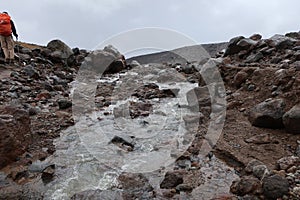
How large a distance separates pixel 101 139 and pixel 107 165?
107 cm

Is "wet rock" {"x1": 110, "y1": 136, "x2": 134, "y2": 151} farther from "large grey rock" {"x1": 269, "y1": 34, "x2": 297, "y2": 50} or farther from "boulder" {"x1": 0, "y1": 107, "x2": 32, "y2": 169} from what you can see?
"large grey rock" {"x1": 269, "y1": 34, "x2": 297, "y2": 50}

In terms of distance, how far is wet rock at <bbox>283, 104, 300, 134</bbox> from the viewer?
4.22m

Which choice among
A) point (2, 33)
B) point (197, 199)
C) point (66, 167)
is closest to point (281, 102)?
point (197, 199)

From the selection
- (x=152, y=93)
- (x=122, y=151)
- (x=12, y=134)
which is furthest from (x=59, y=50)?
(x=122, y=151)

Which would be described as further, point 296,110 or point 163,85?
point 163,85

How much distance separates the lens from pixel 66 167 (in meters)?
4.17

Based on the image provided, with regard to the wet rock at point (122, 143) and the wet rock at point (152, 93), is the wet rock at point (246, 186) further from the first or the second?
the wet rock at point (152, 93)

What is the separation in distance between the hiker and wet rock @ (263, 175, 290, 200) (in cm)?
906

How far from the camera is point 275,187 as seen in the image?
122 inches

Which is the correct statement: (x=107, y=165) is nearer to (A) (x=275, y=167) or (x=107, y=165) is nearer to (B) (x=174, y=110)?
(A) (x=275, y=167)

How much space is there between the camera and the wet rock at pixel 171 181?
3576 mm

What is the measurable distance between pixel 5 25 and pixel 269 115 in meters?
8.40

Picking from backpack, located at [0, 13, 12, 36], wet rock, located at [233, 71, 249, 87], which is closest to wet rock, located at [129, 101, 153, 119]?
wet rock, located at [233, 71, 249, 87]

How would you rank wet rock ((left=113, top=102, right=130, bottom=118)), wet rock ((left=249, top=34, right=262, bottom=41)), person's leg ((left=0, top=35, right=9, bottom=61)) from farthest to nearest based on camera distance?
wet rock ((left=249, top=34, right=262, bottom=41)), person's leg ((left=0, top=35, right=9, bottom=61)), wet rock ((left=113, top=102, right=130, bottom=118))
